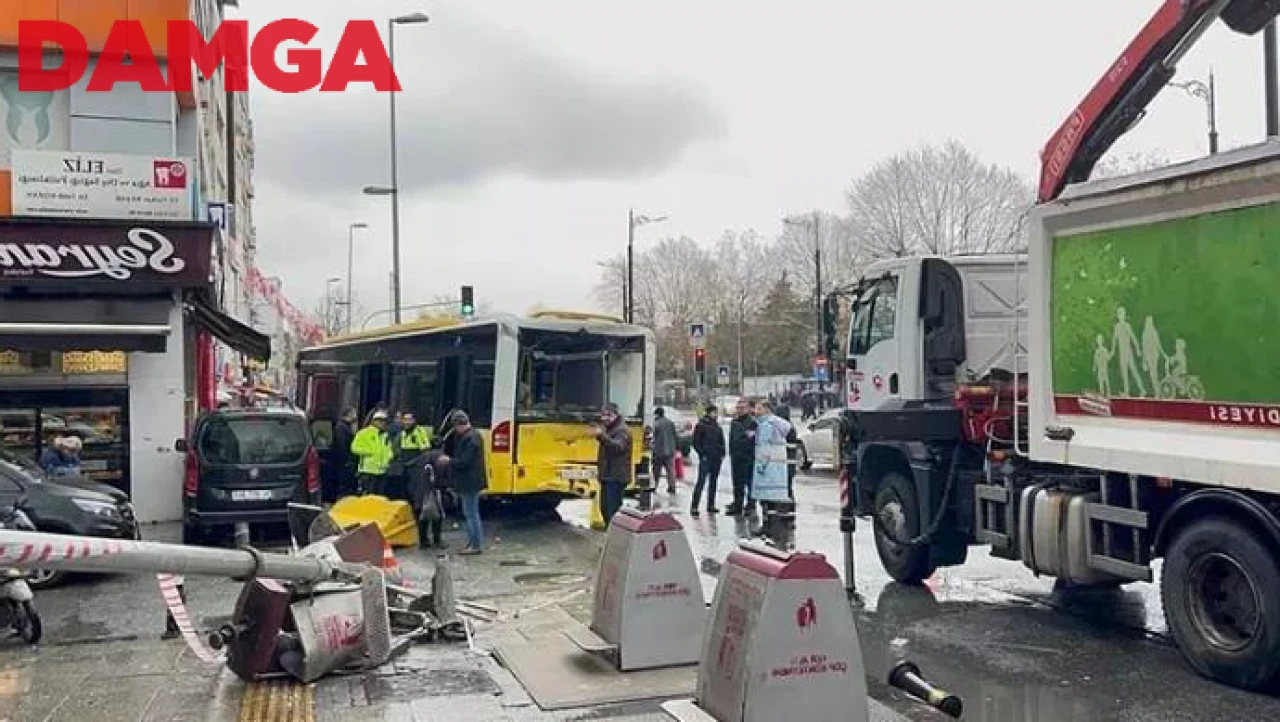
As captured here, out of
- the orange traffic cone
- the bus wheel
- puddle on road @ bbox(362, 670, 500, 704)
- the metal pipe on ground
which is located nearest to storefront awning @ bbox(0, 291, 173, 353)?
the bus wheel

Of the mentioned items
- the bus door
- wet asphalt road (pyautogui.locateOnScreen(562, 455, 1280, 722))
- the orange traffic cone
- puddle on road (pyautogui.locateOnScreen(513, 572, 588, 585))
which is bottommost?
wet asphalt road (pyautogui.locateOnScreen(562, 455, 1280, 722))

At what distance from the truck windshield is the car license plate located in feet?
14.2

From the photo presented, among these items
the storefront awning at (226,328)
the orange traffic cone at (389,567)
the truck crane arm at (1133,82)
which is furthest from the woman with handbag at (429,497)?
the truck crane arm at (1133,82)

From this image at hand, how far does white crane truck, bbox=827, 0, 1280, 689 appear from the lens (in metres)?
7.07

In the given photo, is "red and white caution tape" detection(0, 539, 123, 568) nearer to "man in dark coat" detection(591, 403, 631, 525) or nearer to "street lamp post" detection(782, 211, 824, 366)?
"man in dark coat" detection(591, 403, 631, 525)

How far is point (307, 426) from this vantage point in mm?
14109

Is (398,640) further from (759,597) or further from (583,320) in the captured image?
(583,320)

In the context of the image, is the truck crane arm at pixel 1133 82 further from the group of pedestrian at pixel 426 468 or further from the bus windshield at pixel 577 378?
the bus windshield at pixel 577 378

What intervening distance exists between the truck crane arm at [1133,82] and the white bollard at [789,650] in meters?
5.32

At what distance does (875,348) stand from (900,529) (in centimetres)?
190

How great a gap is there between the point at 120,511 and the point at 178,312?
521 centimetres

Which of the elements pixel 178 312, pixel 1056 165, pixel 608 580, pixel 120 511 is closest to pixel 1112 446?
pixel 1056 165

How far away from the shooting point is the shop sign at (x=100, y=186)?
15.1 meters

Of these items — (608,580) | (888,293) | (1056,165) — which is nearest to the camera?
(608,580)
